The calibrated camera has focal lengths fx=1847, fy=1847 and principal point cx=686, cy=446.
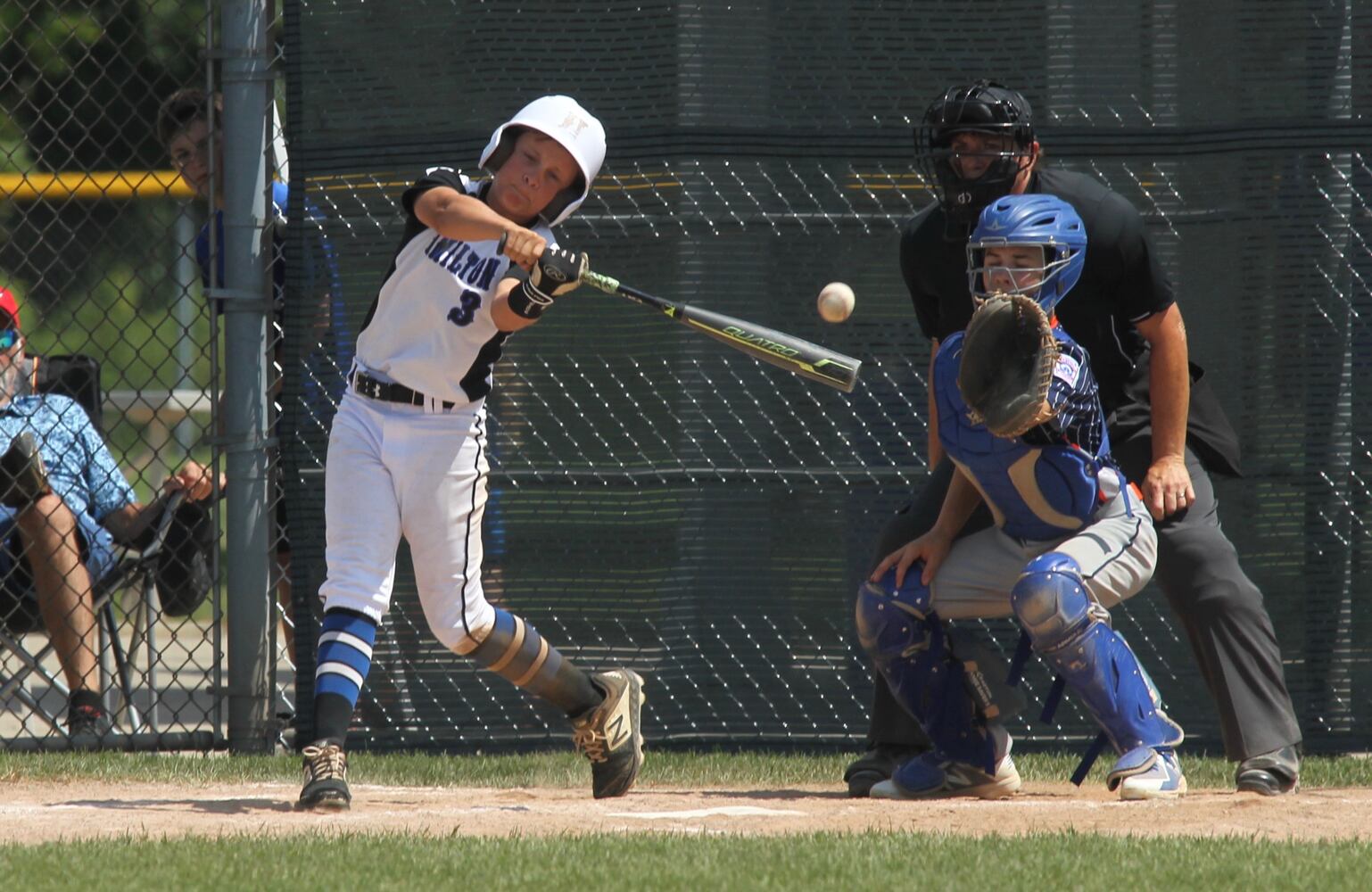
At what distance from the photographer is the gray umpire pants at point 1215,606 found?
4707 millimetres

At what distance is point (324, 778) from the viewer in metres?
Answer: 4.36

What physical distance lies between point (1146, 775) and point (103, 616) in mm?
3544

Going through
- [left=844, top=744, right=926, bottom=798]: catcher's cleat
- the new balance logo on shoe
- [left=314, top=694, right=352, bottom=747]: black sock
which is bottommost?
[left=844, top=744, right=926, bottom=798]: catcher's cleat

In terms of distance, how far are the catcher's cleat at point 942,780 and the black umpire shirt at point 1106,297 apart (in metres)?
0.96

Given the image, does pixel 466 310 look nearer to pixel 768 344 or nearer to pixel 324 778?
pixel 768 344

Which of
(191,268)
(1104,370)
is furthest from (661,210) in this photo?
(191,268)

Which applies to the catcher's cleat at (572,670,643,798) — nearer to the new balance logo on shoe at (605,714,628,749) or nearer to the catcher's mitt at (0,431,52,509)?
the new balance logo on shoe at (605,714,628,749)

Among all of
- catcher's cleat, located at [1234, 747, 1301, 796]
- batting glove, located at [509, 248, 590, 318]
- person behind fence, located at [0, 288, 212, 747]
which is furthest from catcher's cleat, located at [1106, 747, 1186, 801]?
person behind fence, located at [0, 288, 212, 747]

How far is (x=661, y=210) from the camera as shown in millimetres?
5691

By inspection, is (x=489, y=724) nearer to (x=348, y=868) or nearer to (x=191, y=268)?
(x=348, y=868)

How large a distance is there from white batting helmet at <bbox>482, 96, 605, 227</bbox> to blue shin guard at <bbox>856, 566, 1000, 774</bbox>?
4.10ft

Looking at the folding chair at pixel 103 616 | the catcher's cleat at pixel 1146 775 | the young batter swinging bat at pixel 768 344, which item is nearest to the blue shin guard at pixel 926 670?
the catcher's cleat at pixel 1146 775

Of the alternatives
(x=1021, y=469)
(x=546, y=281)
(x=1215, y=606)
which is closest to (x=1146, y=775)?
(x=1215, y=606)

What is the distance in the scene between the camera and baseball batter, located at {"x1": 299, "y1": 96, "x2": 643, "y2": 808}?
4469 millimetres
